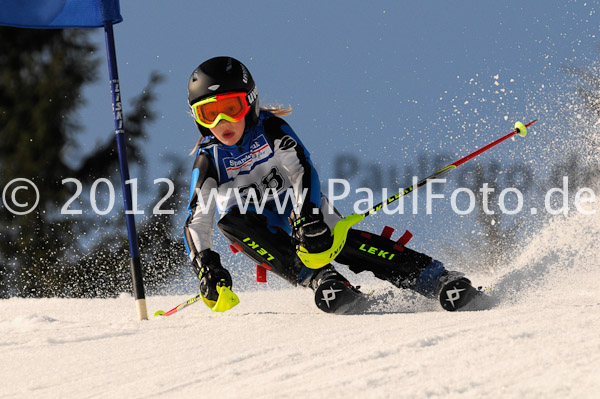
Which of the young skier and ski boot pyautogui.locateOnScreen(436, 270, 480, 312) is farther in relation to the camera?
the young skier

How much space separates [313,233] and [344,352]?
3.88ft

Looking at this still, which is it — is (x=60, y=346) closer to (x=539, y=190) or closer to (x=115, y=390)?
(x=115, y=390)

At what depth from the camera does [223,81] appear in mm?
3793

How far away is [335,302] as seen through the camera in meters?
3.64

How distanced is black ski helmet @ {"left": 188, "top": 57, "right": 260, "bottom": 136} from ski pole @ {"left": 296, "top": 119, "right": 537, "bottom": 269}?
80cm

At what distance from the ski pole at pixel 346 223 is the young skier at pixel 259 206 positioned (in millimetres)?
59

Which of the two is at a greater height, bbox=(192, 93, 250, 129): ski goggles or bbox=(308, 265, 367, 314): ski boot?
bbox=(192, 93, 250, 129): ski goggles

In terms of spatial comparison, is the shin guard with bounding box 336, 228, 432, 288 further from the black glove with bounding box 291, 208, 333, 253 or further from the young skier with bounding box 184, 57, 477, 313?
the black glove with bounding box 291, 208, 333, 253

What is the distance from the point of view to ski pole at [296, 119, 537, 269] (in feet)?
12.0

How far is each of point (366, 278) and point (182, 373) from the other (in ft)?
10.9

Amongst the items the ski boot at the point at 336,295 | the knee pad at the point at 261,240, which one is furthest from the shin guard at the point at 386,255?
the knee pad at the point at 261,240

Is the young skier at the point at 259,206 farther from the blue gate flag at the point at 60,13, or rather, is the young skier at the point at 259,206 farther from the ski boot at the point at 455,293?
the blue gate flag at the point at 60,13

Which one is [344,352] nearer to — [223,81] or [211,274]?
[211,274]

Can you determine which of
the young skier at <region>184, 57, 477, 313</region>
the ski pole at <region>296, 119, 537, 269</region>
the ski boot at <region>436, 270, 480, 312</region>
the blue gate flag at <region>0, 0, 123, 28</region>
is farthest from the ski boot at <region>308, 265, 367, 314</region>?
the blue gate flag at <region>0, 0, 123, 28</region>
